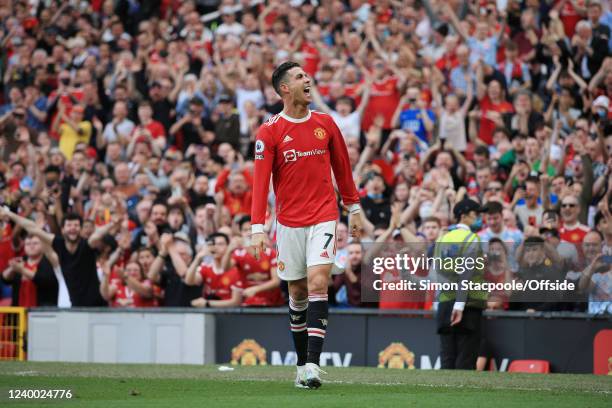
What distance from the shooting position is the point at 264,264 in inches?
604

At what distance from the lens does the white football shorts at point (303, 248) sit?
964 cm

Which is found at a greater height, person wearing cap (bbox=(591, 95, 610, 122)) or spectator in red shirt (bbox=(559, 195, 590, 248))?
person wearing cap (bbox=(591, 95, 610, 122))

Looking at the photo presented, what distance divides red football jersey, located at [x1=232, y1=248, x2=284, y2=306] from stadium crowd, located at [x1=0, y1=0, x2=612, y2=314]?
24mm

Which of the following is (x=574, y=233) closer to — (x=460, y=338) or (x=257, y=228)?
(x=460, y=338)

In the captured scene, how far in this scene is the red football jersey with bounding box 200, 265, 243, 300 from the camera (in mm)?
15570

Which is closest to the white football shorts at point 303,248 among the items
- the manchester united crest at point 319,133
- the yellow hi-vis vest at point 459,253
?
the manchester united crest at point 319,133

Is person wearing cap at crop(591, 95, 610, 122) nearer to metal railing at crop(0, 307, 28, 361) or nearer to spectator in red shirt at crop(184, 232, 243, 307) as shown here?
spectator in red shirt at crop(184, 232, 243, 307)

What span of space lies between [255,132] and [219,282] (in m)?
4.92

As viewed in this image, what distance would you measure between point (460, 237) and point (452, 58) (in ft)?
27.6

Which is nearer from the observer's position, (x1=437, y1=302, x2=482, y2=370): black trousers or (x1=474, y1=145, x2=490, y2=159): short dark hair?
(x1=437, y1=302, x2=482, y2=370): black trousers

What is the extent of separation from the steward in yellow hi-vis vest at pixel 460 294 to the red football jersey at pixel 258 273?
315cm

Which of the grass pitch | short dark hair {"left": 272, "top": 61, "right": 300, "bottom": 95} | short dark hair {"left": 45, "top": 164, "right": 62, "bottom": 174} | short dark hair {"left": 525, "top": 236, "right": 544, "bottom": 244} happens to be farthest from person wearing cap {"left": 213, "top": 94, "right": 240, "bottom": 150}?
short dark hair {"left": 272, "top": 61, "right": 300, "bottom": 95}

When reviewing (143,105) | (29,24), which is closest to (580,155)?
(143,105)

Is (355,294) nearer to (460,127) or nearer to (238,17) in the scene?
(460,127)
